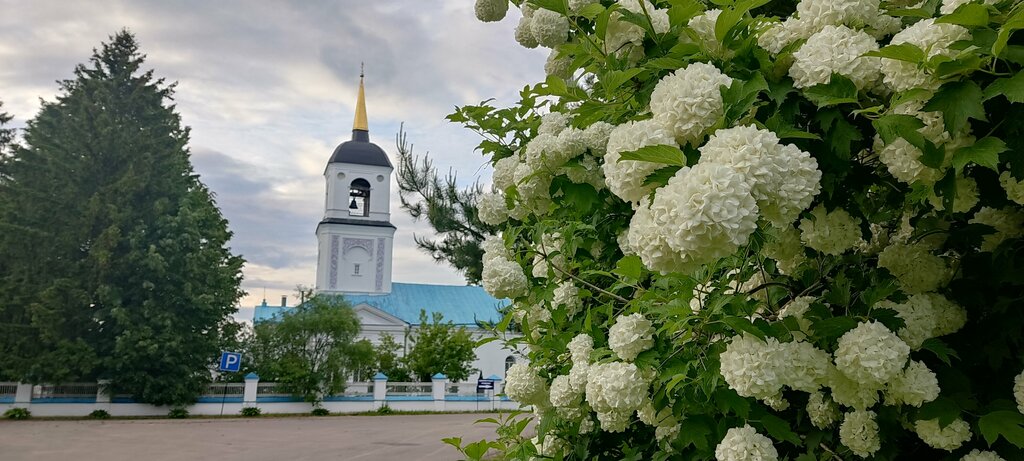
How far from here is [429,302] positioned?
40188 millimetres

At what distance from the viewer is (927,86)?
1389 mm

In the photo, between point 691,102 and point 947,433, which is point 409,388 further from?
point 691,102

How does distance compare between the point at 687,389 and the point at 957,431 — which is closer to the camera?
the point at 957,431

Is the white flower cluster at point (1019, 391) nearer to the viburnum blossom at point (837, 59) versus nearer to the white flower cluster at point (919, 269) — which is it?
the white flower cluster at point (919, 269)

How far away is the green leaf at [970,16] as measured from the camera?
131cm

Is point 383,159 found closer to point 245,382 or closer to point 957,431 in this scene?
point 245,382

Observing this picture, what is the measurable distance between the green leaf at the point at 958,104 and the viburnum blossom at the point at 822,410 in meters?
1.01

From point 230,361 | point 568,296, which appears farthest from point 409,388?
point 568,296

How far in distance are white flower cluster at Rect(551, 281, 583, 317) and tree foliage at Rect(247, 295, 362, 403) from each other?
23628mm

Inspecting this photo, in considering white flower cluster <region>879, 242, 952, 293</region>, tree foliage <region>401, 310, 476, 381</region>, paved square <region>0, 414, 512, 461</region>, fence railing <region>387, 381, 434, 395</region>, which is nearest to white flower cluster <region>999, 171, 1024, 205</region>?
white flower cluster <region>879, 242, 952, 293</region>

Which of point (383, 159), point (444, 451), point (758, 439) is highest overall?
point (383, 159)

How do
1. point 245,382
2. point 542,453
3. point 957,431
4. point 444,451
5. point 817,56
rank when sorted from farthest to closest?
point 245,382, point 444,451, point 542,453, point 957,431, point 817,56

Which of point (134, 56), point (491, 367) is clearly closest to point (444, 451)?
point (134, 56)

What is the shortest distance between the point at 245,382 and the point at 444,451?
535 inches
